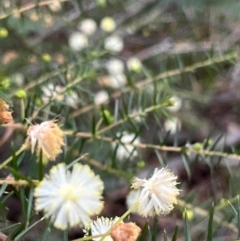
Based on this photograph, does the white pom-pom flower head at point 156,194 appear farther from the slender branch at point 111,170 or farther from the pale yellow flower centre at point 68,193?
the slender branch at point 111,170

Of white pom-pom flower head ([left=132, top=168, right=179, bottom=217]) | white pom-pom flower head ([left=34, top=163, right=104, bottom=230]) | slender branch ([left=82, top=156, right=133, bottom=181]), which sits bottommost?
slender branch ([left=82, top=156, right=133, bottom=181])

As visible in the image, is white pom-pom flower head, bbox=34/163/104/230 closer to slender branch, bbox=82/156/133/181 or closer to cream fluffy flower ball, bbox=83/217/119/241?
cream fluffy flower ball, bbox=83/217/119/241

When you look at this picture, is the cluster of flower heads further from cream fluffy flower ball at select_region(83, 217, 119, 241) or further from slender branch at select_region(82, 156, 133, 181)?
slender branch at select_region(82, 156, 133, 181)

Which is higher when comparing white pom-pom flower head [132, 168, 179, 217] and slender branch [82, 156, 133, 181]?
white pom-pom flower head [132, 168, 179, 217]

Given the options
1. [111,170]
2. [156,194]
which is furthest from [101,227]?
[111,170]

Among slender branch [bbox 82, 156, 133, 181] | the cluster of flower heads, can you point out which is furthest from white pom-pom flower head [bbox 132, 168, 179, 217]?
slender branch [bbox 82, 156, 133, 181]

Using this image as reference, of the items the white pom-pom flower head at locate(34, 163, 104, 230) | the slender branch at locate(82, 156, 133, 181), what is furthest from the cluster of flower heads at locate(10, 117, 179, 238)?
the slender branch at locate(82, 156, 133, 181)

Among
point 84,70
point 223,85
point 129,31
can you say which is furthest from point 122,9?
point 84,70

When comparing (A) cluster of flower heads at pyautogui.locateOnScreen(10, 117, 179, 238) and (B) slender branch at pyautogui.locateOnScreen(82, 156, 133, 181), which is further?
(B) slender branch at pyautogui.locateOnScreen(82, 156, 133, 181)

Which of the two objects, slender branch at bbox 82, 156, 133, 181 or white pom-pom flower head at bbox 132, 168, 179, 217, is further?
slender branch at bbox 82, 156, 133, 181
